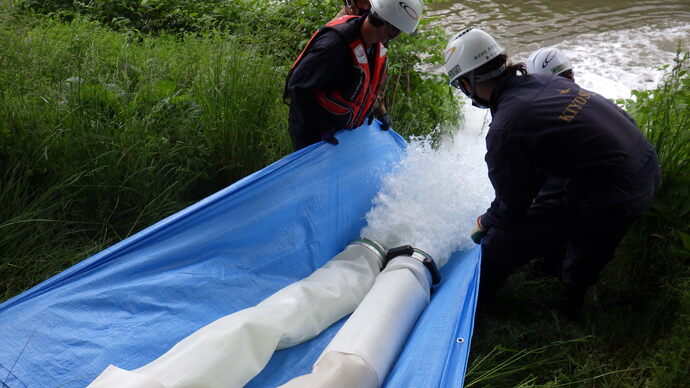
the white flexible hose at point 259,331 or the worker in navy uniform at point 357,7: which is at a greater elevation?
the worker in navy uniform at point 357,7

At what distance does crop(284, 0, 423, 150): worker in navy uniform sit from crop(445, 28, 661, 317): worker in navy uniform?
0.35m

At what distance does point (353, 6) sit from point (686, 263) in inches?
84.8

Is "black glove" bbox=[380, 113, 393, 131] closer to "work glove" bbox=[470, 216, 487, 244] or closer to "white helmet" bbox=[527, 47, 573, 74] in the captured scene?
"work glove" bbox=[470, 216, 487, 244]

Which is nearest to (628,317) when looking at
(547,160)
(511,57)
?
(547,160)

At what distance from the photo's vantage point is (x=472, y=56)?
2.22m

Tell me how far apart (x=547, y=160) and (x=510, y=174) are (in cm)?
17

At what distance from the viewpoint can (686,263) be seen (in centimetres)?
253

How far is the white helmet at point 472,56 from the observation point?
2203 mm

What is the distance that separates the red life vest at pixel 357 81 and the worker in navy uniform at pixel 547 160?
0.43 meters

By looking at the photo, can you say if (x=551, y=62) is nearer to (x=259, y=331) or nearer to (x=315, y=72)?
→ (x=315, y=72)

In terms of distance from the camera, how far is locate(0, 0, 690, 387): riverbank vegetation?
2.21 meters

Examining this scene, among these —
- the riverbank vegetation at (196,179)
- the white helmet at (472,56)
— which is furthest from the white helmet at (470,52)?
the riverbank vegetation at (196,179)

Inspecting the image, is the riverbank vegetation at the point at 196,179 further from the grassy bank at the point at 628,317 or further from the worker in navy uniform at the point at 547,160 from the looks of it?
the worker in navy uniform at the point at 547,160

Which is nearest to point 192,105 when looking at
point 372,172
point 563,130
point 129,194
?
point 129,194
